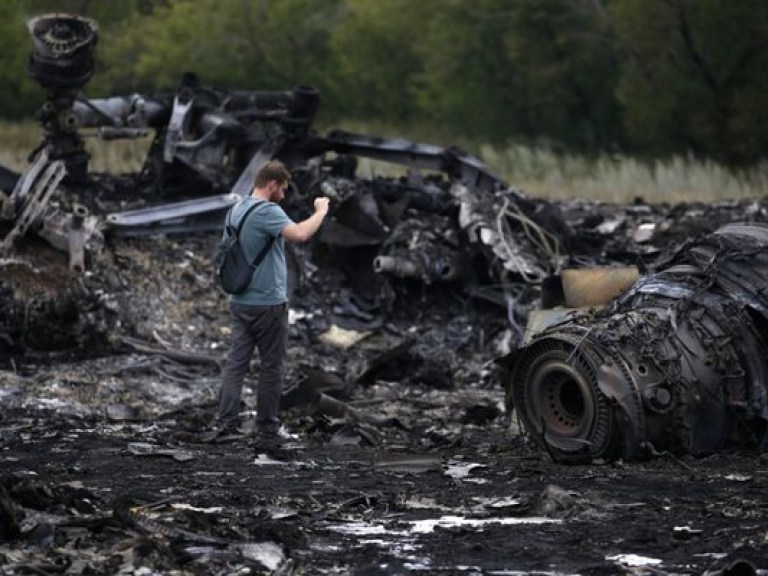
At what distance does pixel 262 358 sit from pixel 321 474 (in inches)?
81.9

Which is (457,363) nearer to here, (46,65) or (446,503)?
(46,65)

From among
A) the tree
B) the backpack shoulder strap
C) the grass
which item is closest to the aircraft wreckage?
the backpack shoulder strap

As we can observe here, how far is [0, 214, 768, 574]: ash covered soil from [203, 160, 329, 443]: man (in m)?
0.31

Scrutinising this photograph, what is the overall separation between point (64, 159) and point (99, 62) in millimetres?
35352

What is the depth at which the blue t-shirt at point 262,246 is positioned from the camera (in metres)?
11.7

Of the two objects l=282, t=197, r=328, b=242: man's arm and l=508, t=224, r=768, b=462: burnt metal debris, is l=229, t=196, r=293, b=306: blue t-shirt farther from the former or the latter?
l=508, t=224, r=768, b=462: burnt metal debris

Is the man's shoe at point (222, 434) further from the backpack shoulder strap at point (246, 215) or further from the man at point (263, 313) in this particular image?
the backpack shoulder strap at point (246, 215)

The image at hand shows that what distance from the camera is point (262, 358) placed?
11.9m

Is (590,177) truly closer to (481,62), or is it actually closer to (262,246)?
(481,62)

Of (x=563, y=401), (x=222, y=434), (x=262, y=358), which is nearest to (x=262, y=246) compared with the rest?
(x=262, y=358)

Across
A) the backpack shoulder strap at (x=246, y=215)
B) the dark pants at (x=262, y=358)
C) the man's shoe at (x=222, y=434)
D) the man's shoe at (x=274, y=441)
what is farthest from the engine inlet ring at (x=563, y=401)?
the backpack shoulder strap at (x=246, y=215)

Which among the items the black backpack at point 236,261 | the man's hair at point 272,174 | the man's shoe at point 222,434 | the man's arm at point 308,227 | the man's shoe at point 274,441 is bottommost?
the man's shoe at point 274,441

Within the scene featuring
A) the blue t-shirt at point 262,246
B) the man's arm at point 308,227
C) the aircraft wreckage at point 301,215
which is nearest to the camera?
the man's arm at point 308,227

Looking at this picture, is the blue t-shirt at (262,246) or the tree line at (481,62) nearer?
the blue t-shirt at (262,246)
